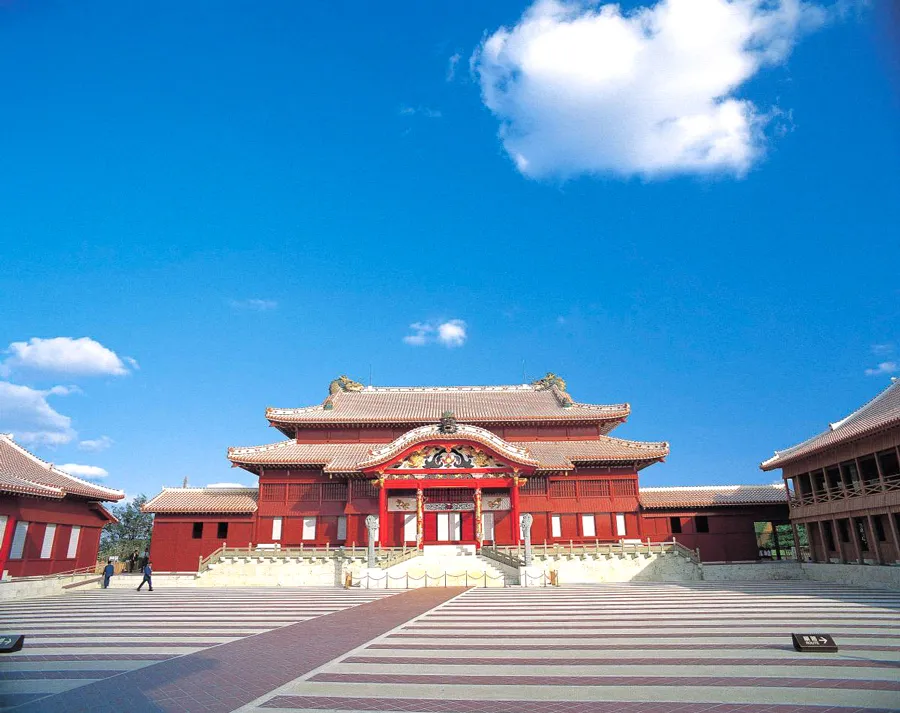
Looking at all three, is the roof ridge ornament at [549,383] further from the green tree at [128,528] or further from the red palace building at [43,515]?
the green tree at [128,528]

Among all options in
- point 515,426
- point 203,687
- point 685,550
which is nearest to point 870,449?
point 685,550

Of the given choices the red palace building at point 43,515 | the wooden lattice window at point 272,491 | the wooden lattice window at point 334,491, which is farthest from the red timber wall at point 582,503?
the red palace building at point 43,515

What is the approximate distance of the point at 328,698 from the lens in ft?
24.6

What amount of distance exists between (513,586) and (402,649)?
17.1 metres

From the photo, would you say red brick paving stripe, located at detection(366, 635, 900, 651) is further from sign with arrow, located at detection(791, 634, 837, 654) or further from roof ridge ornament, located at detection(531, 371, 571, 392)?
roof ridge ornament, located at detection(531, 371, 571, 392)

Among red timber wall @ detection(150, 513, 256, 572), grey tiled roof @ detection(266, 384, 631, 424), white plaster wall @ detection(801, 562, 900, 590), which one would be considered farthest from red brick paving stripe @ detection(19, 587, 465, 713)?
grey tiled roof @ detection(266, 384, 631, 424)

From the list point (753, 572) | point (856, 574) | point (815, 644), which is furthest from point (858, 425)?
point (815, 644)

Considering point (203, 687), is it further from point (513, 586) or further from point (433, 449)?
point (433, 449)

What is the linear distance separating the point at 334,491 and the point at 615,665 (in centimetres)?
2796

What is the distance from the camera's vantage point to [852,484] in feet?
87.1

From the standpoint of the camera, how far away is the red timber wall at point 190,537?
34.2 meters

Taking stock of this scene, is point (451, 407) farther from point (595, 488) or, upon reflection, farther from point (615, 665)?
point (615, 665)

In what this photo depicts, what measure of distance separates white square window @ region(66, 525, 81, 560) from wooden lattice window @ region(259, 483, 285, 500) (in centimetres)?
931

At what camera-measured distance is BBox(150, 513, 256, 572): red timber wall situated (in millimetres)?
34250
